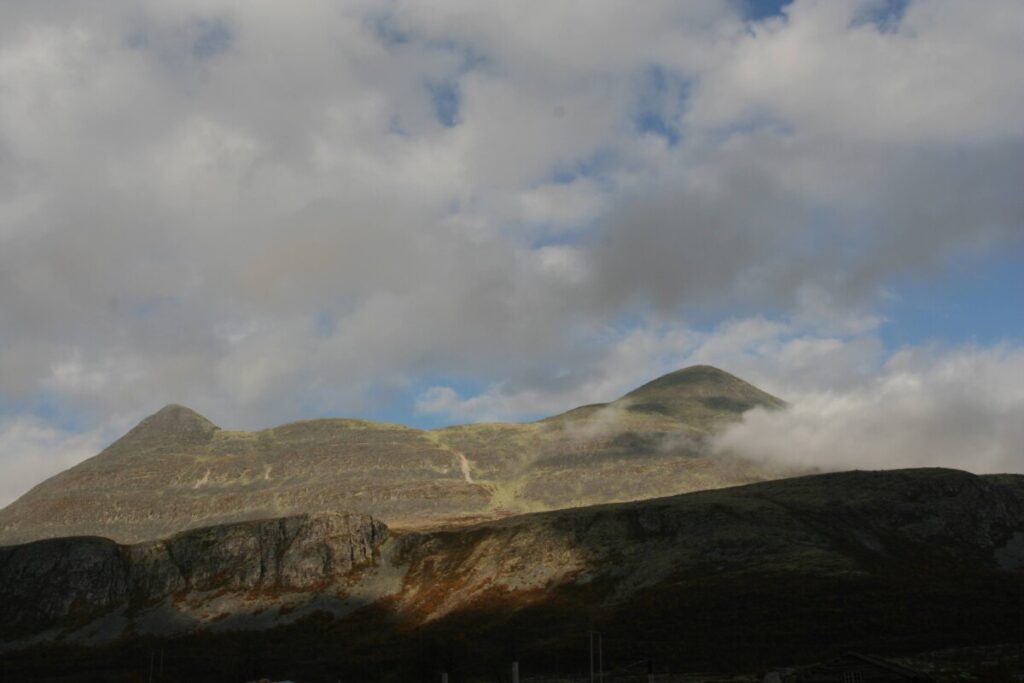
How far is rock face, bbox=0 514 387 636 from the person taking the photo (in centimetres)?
18525

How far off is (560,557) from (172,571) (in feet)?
274

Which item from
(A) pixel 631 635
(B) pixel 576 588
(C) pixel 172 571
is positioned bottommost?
(A) pixel 631 635

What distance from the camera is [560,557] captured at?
165625 millimetres

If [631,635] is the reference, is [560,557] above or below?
above

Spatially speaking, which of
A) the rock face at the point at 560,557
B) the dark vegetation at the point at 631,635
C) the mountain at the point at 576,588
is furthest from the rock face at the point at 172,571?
the dark vegetation at the point at 631,635

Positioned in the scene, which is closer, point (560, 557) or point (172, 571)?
point (560, 557)

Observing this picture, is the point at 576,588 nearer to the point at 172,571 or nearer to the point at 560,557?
the point at 560,557

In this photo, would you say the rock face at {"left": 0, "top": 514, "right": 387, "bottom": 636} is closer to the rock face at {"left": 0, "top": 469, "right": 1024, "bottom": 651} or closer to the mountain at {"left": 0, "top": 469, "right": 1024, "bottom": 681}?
the rock face at {"left": 0, "top": 469, "right": 1024, "bottom": 651}

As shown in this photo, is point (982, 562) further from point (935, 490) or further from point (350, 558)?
point (350, 558)

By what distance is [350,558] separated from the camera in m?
191

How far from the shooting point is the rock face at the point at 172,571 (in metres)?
185

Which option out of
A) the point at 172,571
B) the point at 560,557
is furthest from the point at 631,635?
the point at 172,571

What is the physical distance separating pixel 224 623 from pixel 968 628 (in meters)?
124

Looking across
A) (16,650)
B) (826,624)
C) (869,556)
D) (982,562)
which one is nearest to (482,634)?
(826,624)
